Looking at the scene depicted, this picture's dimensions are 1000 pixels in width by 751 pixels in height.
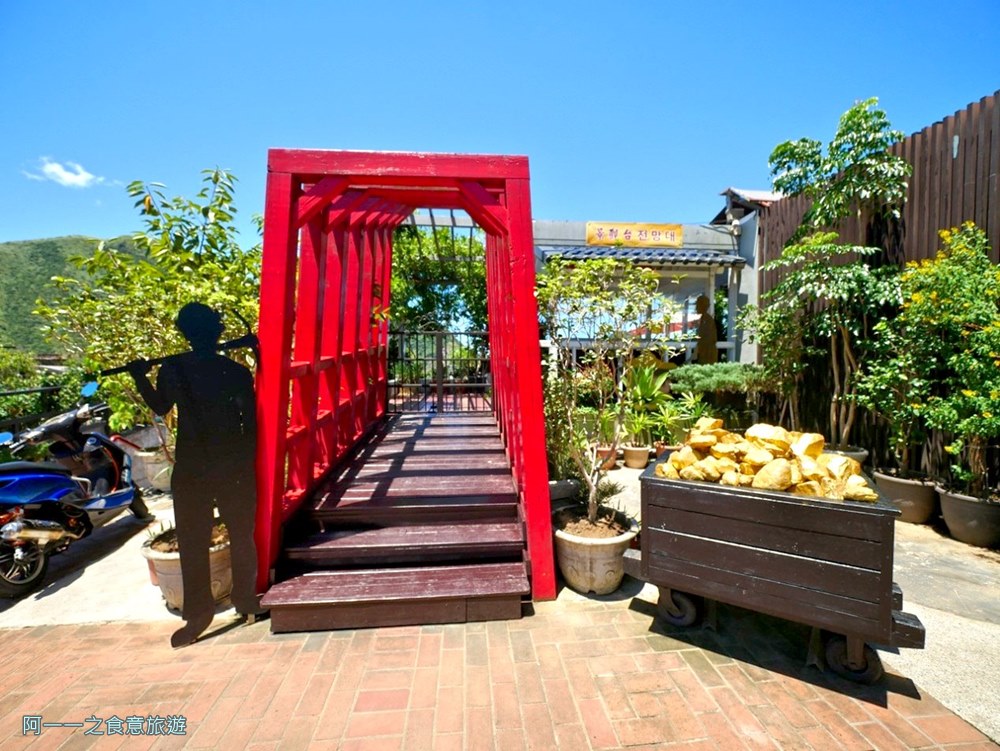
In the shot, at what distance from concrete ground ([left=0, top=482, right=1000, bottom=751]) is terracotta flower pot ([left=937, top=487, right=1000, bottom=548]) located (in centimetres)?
109

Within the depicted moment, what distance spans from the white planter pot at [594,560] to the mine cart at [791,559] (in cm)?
38

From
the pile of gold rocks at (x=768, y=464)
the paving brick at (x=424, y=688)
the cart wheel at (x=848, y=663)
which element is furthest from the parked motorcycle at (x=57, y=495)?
the cart wheel at (x=848, y=663)

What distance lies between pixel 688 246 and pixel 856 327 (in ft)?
25.1

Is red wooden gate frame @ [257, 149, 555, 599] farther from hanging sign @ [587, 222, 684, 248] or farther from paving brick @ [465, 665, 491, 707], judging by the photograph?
hanging sign @ [587, 222, 684, 248]

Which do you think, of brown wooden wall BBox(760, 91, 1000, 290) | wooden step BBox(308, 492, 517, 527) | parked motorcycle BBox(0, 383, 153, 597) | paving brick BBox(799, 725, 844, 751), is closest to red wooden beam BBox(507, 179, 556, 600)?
wooden step BBox(308, 492, 517, 527)

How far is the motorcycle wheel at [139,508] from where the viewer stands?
14.1 feet

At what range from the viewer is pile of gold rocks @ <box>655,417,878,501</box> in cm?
219

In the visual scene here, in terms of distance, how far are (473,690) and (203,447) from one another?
81.2 inches

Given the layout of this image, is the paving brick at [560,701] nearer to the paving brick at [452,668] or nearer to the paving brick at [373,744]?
the paving brick at [452,668]

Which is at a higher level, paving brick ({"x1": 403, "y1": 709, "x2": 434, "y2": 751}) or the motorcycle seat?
the motorcycle seat

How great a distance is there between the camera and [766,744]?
5.97 feet

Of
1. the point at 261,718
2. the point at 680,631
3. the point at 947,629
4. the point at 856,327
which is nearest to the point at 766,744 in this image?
the point at 680,631

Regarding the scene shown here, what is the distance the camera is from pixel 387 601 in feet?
8.79

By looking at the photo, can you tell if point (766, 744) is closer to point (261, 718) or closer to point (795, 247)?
point (261, 718)
